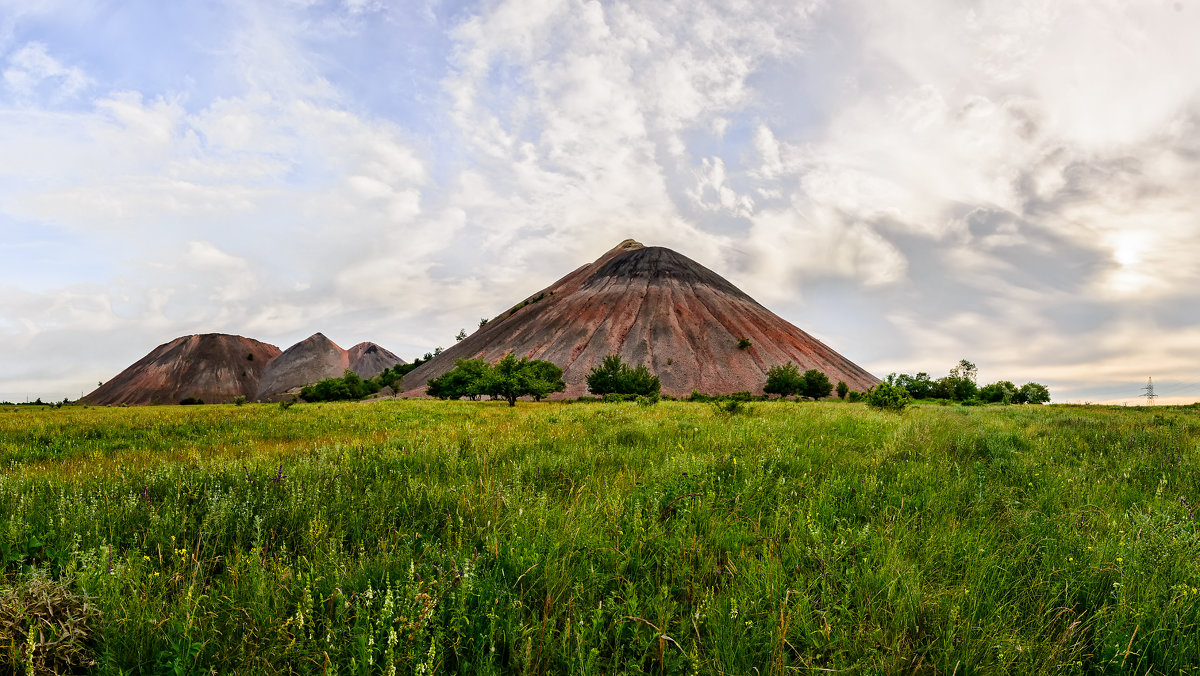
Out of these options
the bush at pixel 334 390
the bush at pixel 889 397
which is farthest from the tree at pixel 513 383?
the bush at pixel 334 390

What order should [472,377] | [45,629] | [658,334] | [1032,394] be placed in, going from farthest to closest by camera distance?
[658,334] < [1032,394] < [472,377] < [45,629]

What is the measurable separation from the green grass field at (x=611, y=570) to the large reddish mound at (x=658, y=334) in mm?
115940

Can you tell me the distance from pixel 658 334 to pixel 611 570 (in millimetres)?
148233

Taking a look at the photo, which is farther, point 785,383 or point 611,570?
point 785,383

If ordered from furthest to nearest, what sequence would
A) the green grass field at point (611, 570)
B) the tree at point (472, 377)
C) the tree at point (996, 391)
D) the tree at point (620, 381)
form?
the tree at point (620, 381)
the tree at point (996, 391)
the tree at point (472, 377)
the green grass field at point (611, 570)

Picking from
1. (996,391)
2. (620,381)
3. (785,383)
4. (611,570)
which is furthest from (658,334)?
(611,570)

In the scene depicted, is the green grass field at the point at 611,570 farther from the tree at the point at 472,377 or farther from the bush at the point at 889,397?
the tree at the point at 472,377

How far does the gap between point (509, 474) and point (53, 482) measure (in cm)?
548

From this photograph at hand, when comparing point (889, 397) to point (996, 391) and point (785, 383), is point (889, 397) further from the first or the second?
point (785, 383)

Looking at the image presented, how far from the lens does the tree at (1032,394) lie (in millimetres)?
80812

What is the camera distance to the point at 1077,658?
2428mm

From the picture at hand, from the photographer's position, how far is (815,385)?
4200 inches

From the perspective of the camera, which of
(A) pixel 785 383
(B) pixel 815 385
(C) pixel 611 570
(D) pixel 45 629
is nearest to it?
(D) pixel 45 629

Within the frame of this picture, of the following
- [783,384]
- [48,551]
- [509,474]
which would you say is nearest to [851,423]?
[509,474]
